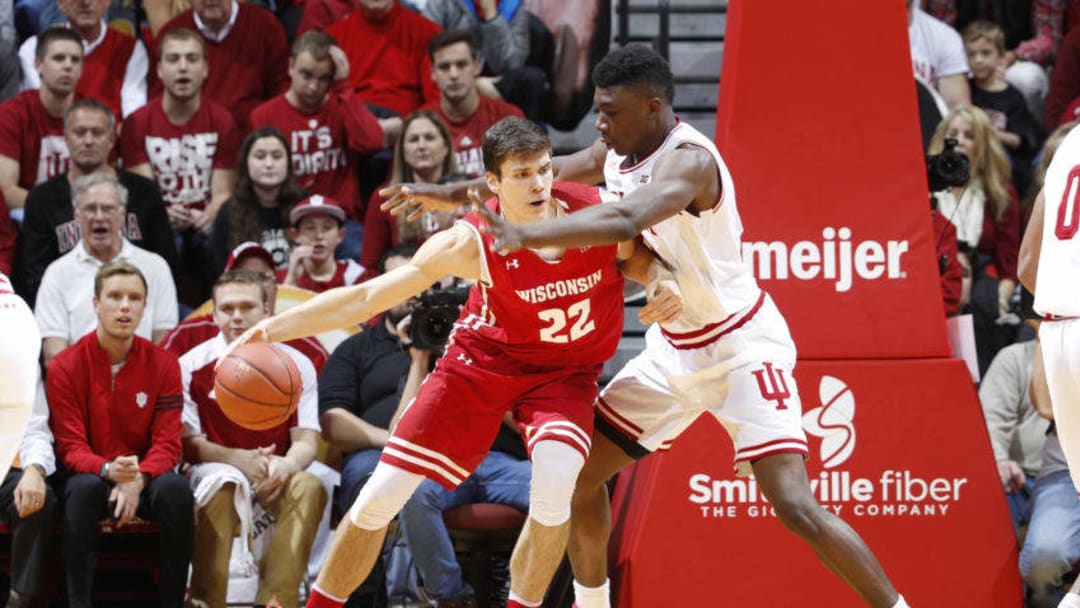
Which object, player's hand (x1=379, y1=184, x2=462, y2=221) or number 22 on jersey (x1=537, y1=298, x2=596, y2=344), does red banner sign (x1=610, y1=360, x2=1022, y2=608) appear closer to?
number 22 on jersey (x1=537, y1=298, x2=596, y2=344)

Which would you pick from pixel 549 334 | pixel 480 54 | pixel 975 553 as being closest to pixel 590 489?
pixel 549 334

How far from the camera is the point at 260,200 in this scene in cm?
855

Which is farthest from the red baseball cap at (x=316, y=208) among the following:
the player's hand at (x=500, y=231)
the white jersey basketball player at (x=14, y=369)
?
the player's hand at (x=500, y=231)

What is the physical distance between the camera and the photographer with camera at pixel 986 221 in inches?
324

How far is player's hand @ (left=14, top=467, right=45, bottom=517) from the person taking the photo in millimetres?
6711

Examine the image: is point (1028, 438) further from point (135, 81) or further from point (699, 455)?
point (135, 81)

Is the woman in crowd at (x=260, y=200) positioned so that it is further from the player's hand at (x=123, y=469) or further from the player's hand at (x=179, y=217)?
the player's hand at (x=123, y=469)

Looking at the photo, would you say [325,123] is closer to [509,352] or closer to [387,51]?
[387,51]

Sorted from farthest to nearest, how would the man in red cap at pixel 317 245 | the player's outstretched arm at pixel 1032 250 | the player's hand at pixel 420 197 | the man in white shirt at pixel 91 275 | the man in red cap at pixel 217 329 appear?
the man in red cap at pixel 317 245, the man in white shirt at pixel 91 275, the man in red cap at pixel 217 329, the player's hand at pixel 420 197, the player's outstretched arm at pixel 1032 250

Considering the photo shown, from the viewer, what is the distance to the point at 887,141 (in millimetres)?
6266

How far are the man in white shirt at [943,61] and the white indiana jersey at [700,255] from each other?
4707 mm

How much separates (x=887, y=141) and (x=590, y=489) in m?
1.87

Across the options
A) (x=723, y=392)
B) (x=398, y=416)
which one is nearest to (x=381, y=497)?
(x=723, y=392)

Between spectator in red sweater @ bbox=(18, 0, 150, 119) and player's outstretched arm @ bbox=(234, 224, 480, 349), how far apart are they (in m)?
4.54
